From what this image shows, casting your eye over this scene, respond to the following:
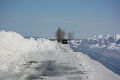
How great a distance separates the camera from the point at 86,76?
1321 centimetres

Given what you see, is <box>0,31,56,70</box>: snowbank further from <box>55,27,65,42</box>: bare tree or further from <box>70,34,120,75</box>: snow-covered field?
<box>55,27,65,42</box>: bare tree

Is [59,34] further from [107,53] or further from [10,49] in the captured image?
[10,49]

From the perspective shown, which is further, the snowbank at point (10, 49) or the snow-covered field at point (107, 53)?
the snow-covered field at point (107, 53)

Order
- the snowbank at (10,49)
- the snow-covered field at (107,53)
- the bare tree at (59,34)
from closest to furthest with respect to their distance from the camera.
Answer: the snowbank at (10,49) → the snow-covered field at (107,53) → the bare tree at (59,34)

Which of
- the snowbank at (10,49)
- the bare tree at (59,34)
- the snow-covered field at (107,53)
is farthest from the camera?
the bare tree at (59,34)

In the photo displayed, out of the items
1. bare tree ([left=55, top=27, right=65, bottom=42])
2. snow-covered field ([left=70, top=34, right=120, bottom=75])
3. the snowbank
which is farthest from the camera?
bare tree ([left=55, top=27, right=65, bottom=42])

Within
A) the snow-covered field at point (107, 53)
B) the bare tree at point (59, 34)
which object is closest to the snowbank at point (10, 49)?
the snow-covered field at point (107, 53)

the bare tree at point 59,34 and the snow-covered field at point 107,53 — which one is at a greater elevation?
the bare tree at point 59,34

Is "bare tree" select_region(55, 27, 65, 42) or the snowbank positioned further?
"bare tree" select_region(55, 27, 65, 42)

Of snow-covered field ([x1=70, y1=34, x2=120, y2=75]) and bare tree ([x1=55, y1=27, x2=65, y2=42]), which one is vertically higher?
bare tree ([x1=55, y1=27, x2=65, y2=42])

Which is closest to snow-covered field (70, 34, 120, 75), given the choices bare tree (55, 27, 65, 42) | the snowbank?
the snowbank

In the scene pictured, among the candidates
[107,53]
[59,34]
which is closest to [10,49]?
[107,53]

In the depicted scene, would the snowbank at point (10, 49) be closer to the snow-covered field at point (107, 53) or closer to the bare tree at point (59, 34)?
the snow-covered field at point (107, 53)

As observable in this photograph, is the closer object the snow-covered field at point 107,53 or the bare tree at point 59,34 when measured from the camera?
the snow-covered field at point 107,53
